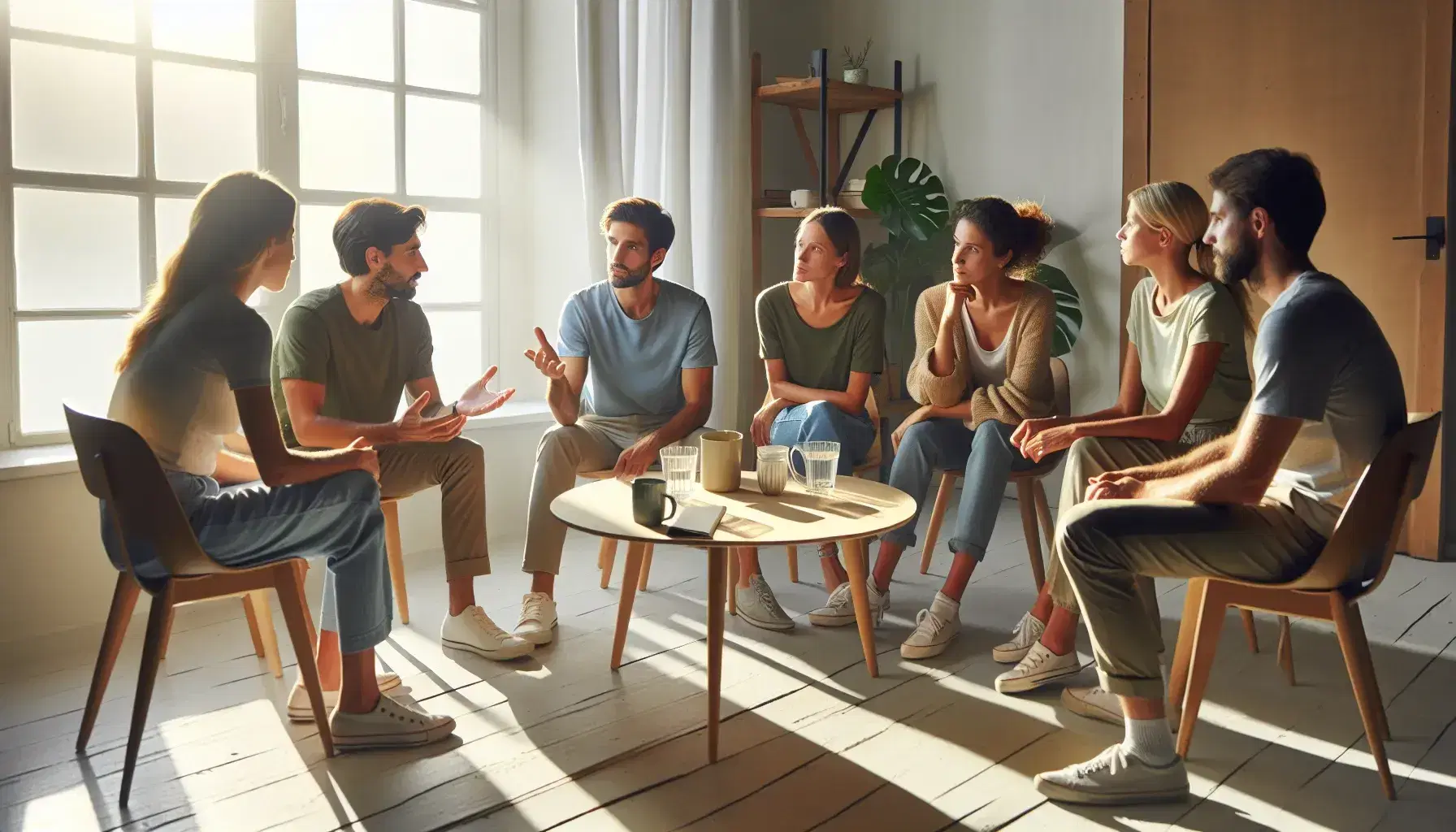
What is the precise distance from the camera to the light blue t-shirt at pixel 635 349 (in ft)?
11.0

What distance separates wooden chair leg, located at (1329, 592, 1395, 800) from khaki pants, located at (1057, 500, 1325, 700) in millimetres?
118

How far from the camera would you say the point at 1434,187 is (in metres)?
3.61

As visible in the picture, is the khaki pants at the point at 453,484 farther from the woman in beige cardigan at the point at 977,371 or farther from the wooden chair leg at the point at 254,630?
the woman in beige cardigan at the point at 977,371

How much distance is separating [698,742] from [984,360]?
4.57ft

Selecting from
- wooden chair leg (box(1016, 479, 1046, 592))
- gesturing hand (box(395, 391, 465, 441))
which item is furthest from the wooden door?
gesturing hand (box(395, 391, 465, 441))

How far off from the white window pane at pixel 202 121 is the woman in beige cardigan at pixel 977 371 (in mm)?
2089

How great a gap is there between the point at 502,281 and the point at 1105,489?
105 inches

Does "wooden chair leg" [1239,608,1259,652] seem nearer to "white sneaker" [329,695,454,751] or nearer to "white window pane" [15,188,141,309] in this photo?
"white sneaker" [329,695,454,751]

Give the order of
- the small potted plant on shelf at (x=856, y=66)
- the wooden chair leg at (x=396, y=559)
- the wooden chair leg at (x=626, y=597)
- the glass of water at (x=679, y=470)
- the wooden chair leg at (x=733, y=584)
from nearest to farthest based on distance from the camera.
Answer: the glass of water at (x=679, y=470) → the wooden chair leg at (x=626, y=597) → the wooden chair leg at (x=396, y=559) → the wooden chair leg at (x=733, y=584) → the small potted plant on shelf at (x=856, y=66)

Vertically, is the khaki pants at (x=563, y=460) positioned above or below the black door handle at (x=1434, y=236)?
below

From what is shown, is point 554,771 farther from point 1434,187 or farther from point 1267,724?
point 1434,187

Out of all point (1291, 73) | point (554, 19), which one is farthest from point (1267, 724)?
point (554, 19)

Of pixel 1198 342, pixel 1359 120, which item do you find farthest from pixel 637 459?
pixel 1359 120

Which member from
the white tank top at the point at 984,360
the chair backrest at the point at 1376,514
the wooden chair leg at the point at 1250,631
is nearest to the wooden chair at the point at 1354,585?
the chair backrest at the point at 1376,514
